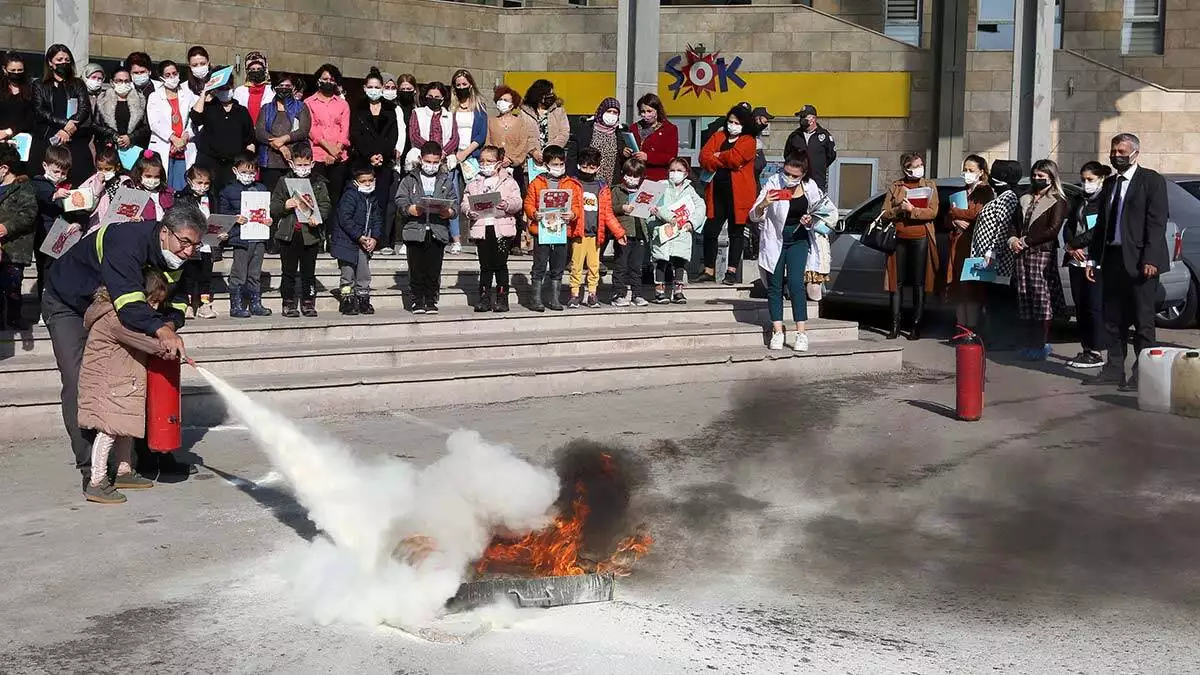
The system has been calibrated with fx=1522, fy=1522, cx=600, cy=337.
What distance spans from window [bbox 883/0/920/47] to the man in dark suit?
51.0 ft

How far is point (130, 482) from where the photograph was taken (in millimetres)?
9172

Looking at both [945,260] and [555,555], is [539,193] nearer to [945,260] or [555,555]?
[945,260]

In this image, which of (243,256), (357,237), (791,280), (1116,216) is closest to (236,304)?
(243,256)

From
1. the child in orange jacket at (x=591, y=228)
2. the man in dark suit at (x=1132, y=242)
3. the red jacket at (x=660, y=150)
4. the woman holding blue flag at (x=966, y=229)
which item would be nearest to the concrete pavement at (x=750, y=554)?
the man in dark suit at (x=1132, y=242)

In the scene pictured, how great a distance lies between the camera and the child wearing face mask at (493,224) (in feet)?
45.9

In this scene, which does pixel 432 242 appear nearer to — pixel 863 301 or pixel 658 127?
pixel 658 127

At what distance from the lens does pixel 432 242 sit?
13844 mm

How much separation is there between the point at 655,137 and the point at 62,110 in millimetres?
6121

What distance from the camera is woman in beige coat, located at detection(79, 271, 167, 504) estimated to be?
860cm

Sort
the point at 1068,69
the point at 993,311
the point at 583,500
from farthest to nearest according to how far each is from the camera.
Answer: the point at 1068,69 < the point at 993,311 < the point at 583,500

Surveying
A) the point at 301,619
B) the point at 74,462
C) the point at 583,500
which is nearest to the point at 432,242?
the point at 74,462

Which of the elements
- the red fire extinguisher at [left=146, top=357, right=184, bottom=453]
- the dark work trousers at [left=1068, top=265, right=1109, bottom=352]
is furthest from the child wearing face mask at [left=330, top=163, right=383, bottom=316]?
the dark work trousers at [left=1068, top=265, right=1109, bottom=352]

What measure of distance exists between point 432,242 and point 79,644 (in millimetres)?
7820

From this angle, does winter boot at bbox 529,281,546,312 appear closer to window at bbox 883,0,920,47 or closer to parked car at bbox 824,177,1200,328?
parked car at bbox 824,177,1200,328
